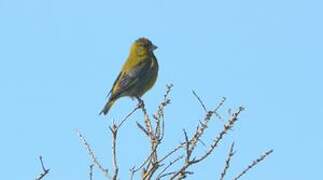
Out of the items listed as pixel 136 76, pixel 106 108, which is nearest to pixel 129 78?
pixel 136 76

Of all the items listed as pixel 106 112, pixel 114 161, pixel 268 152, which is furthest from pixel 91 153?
pixel 106 112

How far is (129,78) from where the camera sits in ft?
41.0

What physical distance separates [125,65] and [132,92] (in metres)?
0.91

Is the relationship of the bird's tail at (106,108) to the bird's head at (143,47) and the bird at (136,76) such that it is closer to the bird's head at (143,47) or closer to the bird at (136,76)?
the bird at (136,76)

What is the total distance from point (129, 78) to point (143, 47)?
100 cm

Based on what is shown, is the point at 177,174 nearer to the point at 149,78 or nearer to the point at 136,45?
the point at 149,78

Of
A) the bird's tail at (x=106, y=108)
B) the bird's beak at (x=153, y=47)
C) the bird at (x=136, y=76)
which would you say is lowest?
the bird's tail at (x=106, y=108)

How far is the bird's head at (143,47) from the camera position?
521 inches

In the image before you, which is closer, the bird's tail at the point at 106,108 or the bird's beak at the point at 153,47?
the bird's tail at the point at 106,108

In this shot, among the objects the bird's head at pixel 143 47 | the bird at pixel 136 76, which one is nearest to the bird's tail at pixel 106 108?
the bird at pixel 136 76

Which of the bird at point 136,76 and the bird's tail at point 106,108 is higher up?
the bird at point 136,76

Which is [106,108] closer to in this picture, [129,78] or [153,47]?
[129,78]

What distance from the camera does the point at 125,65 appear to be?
1305cm

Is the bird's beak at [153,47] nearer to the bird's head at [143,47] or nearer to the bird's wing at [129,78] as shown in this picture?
the bird's head at [143,47]
